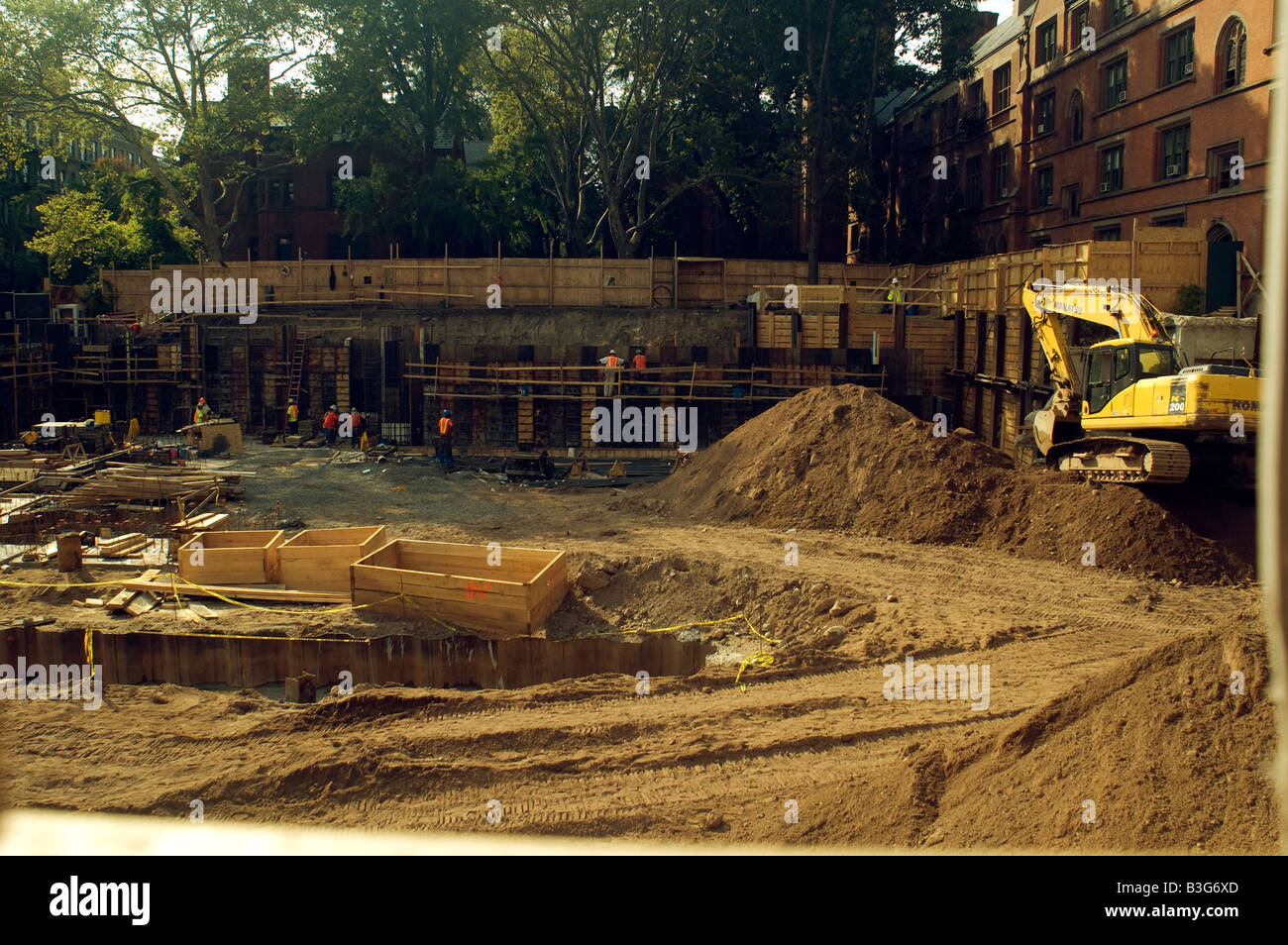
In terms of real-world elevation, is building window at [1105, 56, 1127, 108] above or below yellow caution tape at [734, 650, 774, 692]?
above

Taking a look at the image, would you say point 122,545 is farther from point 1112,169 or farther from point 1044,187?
point 1044,187

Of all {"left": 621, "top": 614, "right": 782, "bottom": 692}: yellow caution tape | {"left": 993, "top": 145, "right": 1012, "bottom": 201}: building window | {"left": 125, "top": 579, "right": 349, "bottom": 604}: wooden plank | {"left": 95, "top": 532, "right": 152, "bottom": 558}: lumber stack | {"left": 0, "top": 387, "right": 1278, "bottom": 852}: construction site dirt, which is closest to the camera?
{"left": 0, "top": 387, "right": 1278, "bottom": 852}: construction site dirt

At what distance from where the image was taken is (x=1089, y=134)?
36781 mm

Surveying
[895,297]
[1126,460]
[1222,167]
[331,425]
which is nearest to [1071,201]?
[1222,167]

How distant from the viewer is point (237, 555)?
1611 cm

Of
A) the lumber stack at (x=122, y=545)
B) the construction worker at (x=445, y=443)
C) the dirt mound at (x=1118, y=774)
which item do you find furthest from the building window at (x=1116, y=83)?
the lumber stack at (x=122, y=545)

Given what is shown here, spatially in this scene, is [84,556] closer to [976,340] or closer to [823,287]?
[823,287]

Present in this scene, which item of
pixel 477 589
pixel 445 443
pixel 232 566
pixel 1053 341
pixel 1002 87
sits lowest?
pixel 477 589

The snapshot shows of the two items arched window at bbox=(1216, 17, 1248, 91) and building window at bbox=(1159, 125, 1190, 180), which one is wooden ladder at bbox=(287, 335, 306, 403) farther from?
arched window at bbox=(1216, 17, 1248, 91)

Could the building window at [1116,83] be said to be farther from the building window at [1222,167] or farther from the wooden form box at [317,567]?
the wooden form box at [317,567]

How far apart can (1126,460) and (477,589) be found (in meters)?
11.6

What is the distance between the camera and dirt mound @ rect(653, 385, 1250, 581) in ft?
54.4

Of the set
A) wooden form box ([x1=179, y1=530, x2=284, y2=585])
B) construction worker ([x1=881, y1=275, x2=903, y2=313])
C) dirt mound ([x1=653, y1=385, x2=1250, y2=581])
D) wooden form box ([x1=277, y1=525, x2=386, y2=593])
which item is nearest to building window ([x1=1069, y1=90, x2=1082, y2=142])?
construction worker ([x1=881, y1=275, x2=903, y2=313])

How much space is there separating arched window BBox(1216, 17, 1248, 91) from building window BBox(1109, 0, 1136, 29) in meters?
5.41
